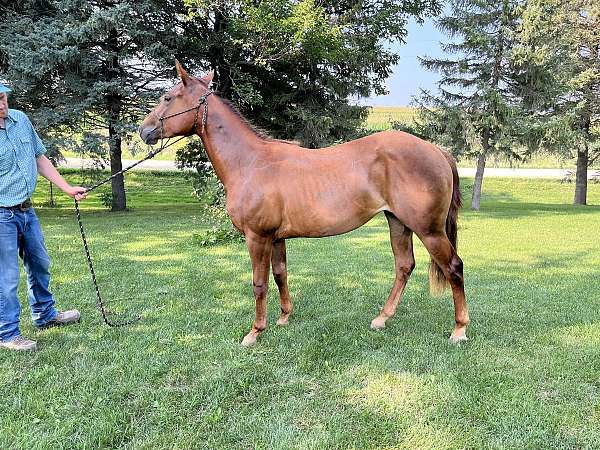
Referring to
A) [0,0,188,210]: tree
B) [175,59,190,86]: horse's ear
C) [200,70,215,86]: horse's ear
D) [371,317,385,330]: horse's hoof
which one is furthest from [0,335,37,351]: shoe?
[0,0,188,210]: tree

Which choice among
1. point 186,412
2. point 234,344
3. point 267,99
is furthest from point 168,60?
point 186,412

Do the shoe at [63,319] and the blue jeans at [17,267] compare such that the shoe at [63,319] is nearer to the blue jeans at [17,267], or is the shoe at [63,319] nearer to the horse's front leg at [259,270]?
the blue jeans at [17,267]

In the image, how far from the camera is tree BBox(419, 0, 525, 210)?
16.7 m

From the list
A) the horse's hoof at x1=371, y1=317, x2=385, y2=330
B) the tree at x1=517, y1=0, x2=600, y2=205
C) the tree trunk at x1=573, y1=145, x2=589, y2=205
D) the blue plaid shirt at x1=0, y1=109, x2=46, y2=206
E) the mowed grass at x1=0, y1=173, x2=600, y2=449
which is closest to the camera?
the mowed grass at x1=0, y1=173, x2=600, y2=449

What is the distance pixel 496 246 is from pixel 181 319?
306 inches

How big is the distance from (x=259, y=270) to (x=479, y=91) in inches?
639

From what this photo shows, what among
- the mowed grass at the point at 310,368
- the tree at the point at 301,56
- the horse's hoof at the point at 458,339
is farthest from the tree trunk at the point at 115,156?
the horse's hoof at the point at 458,339

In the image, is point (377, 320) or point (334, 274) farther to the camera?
point (334, 274)

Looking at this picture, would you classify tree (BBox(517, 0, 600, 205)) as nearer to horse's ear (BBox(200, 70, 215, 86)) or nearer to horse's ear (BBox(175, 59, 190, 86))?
horse's ear (BBox(200, 70, 215, 86))

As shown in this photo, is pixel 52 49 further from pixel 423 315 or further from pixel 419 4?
pixel 419 4

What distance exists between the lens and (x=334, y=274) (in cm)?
670

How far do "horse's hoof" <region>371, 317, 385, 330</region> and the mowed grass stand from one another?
10cm

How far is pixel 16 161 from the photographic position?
12.2 ft

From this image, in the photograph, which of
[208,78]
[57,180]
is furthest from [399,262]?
[57,180]
